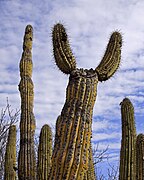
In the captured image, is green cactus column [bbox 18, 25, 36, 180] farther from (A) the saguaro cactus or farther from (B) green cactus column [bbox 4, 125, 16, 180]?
(A) the saguaro cactus

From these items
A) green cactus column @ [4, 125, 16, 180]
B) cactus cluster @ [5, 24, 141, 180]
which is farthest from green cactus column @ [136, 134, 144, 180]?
green cactus column @ [4, 125, 16, 180]

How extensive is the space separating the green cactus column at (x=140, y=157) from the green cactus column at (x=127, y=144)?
0.87ft

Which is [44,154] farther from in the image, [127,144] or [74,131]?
[74,131]

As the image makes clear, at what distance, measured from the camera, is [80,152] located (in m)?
4.53

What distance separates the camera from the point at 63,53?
516 centimetres

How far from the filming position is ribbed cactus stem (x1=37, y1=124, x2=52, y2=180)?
714cm

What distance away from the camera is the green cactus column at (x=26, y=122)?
745cm

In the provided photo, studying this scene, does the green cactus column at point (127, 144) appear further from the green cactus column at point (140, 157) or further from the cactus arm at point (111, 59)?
the cactus arm at point (111, 59)

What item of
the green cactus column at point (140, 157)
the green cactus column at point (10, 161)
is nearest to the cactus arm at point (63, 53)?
the green cactus column at point (140, 157)

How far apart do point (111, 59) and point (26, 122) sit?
9.46 feet

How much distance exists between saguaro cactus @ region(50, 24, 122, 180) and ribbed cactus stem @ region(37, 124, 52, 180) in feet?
7.89

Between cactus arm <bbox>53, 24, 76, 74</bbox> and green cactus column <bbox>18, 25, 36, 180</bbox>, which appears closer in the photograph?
cactus arm <bbox>53, 24, 76, 74</bbox>

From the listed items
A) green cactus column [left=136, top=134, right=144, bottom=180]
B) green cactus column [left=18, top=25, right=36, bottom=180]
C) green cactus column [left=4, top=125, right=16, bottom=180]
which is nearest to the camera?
green cactus column [left=136, top=134, right=144, bottom=180]

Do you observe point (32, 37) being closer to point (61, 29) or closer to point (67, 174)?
point (61, 29)
